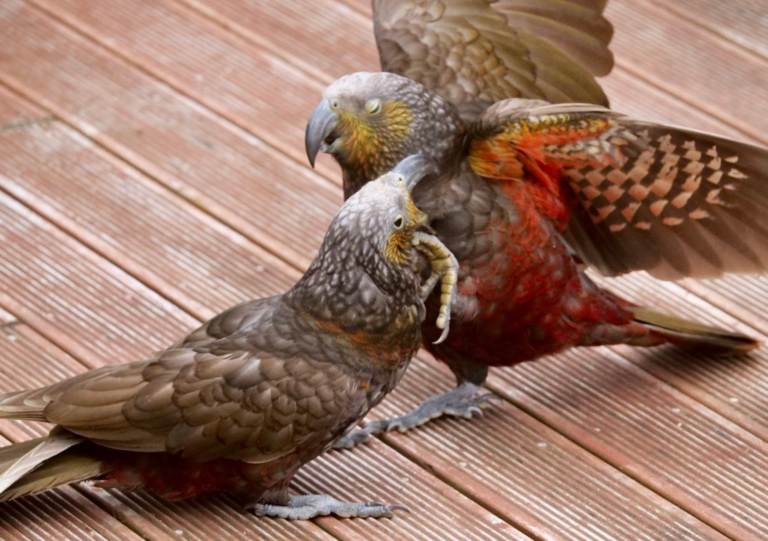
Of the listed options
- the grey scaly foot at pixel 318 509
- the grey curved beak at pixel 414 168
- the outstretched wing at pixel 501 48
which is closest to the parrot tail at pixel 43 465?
the grey scaly foot at pixel 318 509

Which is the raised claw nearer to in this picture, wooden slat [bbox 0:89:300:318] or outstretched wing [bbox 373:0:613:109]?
outstretched wing [bbox 373:0:613:109]

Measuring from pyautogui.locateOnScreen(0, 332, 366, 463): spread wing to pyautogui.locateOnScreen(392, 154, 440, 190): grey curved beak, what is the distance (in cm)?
54

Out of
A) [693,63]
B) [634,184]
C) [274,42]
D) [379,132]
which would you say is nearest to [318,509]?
[379,132]

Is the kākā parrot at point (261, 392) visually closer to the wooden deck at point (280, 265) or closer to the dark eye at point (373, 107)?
the wooden deck at point (280, 265)

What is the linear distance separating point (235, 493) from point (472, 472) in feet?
2.32

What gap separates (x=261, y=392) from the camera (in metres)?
2.73

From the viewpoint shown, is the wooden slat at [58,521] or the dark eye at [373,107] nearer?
the wooden slat at [58,521]

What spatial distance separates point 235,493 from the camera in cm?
288

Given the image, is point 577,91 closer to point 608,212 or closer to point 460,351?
point 608,212

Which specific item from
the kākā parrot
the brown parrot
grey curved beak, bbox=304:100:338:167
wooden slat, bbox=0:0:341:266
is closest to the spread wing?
the kākā parrot

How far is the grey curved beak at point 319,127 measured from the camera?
10.1 feet

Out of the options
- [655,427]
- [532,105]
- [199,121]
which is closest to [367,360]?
[532,105]

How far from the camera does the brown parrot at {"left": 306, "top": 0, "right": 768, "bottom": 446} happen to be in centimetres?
309

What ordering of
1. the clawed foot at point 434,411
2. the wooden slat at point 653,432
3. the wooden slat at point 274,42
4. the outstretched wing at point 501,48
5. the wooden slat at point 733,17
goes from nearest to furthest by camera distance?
1. the wooden slat at point 653,432
2. the clawed foot at point 434,411
3. the outstretched wing at point 501,48
4. the wooden slat at point 274,42
5. the wooden slat at point 733,17
